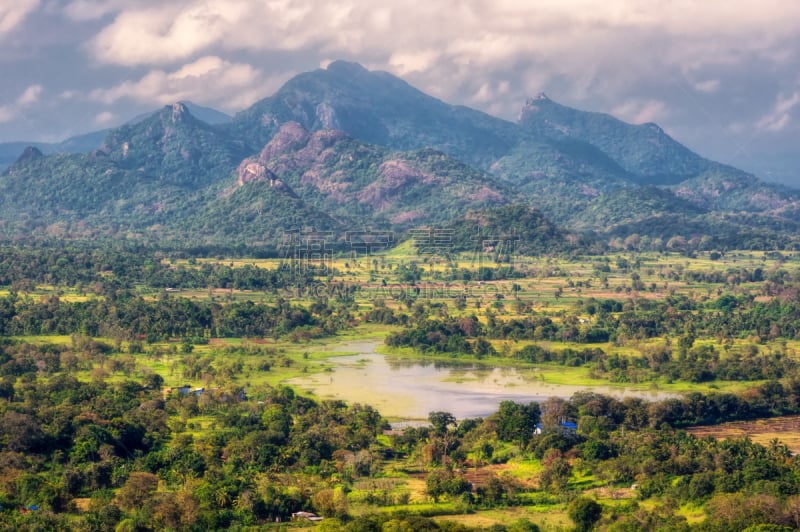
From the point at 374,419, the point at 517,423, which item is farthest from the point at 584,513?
the point at 374,419

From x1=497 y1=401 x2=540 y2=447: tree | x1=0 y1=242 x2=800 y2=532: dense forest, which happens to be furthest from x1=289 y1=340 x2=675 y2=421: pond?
x1=497 y1=401 x2=540 y2=447: tree

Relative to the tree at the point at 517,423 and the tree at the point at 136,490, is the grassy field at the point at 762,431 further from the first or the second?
the tree at the point at 136,490

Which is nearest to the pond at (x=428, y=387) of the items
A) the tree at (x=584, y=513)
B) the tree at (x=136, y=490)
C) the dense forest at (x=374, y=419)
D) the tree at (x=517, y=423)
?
the dense forest at (x=374, y=419)

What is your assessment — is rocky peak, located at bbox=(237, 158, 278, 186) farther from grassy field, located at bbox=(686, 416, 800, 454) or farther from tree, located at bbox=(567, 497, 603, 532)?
tree, located at bbox=(567, 497, 603, 532)

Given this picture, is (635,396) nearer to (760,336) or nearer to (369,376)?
(369,376)

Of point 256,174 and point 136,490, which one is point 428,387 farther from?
point 256,174

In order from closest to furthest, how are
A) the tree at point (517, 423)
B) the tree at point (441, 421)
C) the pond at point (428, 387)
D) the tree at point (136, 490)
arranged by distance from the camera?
the tree at point (136, 490) < the tree at point (517, 423) < the tree at point (441, 421) < the pond at point (428, 387)
